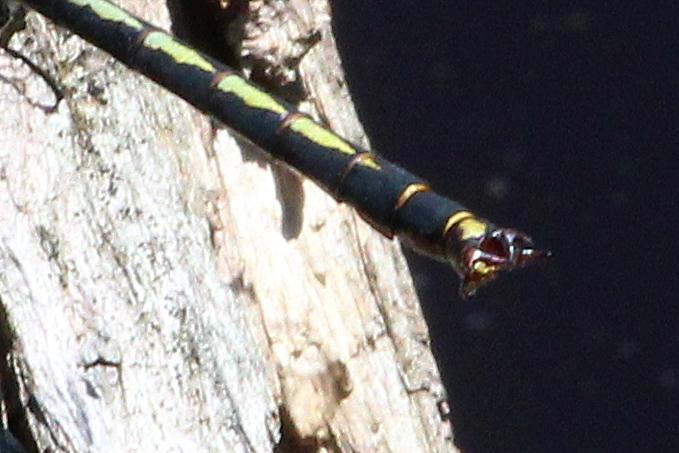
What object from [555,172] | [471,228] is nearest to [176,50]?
[471,228]

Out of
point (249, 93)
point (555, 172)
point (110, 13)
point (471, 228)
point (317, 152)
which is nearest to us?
point (471, 228)

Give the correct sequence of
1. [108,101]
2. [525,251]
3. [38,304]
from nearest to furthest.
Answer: [525,251]
[38,304]
[108,101]

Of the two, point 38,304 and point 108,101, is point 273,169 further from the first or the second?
point 38,304

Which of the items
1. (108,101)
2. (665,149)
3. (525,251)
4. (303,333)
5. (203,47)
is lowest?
(525,251)

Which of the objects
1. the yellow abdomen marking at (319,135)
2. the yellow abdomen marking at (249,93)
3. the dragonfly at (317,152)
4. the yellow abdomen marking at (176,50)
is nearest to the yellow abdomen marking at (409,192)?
the dragonfly at (317,152)

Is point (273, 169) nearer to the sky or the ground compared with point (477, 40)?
nearer to the ground

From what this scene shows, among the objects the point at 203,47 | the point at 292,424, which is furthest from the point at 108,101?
the point at 292,424

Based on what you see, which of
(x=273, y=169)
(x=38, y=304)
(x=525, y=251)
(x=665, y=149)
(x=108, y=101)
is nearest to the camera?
(x=525, y=251)

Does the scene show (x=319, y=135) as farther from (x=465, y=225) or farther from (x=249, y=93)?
(x=465, y=225)
